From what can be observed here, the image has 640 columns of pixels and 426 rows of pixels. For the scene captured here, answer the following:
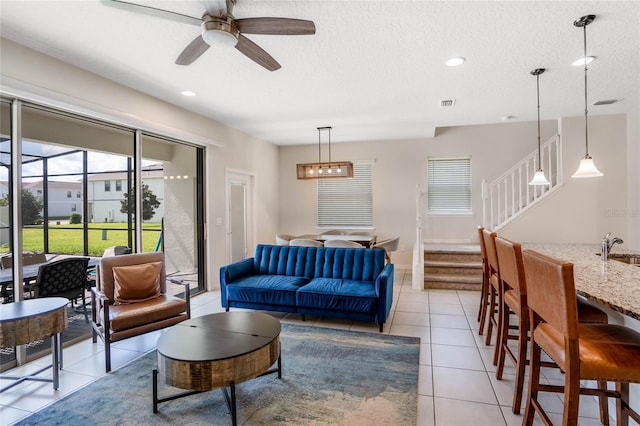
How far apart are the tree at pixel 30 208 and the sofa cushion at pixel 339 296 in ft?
9.09

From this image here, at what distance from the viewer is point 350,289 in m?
3.72

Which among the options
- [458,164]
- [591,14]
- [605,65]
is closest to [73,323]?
[591,14]

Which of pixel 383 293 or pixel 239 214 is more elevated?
pixel 239 214

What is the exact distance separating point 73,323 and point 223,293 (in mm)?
1684

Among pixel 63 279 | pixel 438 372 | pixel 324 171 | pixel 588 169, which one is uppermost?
pixel 324 171

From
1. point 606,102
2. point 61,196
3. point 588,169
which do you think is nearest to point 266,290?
point 61,196

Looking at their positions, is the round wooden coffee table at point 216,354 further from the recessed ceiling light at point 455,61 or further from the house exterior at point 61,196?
the recessed ceiling light at point 455,61

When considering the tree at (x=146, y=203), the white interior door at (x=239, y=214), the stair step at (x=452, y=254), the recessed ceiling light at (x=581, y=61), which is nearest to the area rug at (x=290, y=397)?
the tree at (x=146, y=203)

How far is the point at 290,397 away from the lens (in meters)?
2.38

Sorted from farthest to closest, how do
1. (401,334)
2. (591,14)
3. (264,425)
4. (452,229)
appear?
1. (452,229)
2. (401,334)
3. (591,14)
4. (264,425)

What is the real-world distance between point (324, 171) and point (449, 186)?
2979 millimetres

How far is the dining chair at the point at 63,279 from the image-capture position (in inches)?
121

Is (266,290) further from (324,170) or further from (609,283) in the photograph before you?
(609,283)

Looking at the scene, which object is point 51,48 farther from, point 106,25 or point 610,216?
point 610,216
